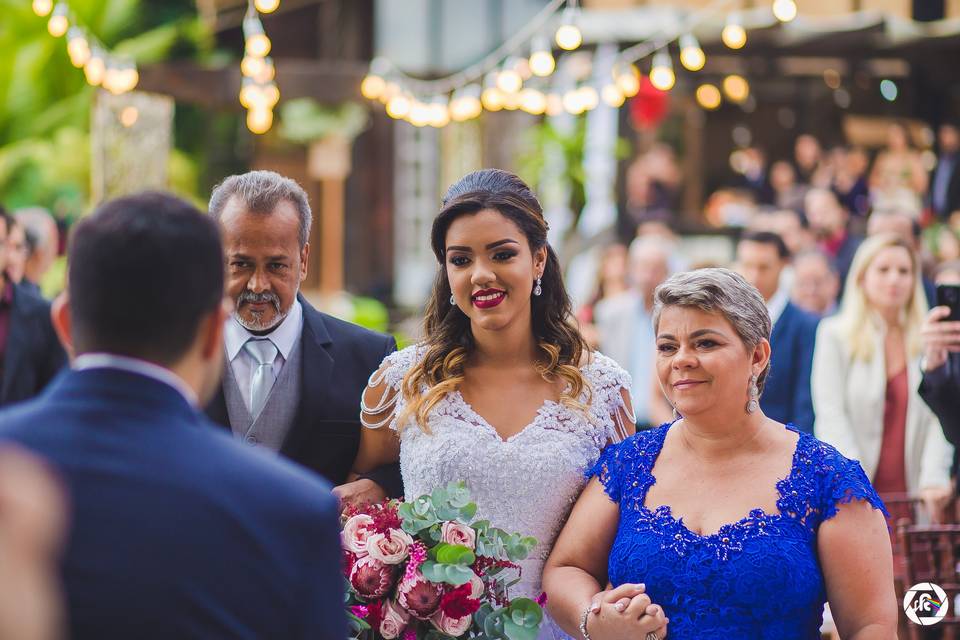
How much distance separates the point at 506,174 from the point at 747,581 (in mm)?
1333

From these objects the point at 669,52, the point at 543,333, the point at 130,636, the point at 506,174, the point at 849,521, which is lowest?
the point at 130,636

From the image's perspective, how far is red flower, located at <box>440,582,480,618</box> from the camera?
108 inches

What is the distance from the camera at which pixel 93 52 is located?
11.5 meters

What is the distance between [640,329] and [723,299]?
16.2ft

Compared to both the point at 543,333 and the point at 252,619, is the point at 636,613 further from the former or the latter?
the point at 252,619

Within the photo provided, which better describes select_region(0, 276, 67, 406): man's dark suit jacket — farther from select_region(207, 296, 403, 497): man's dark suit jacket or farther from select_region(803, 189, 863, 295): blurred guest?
select_region(803, 189, 863, 295): blurred guest

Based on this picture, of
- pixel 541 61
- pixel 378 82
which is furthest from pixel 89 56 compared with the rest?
pixel 541 61

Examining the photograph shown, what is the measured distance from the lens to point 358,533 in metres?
2.86

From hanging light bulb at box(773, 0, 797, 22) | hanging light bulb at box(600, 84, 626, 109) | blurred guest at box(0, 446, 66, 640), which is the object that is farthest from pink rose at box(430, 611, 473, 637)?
hanging light bulb at box(600, 84, 626, 109)

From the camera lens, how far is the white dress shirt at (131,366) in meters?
1.73

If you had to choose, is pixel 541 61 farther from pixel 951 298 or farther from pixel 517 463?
pixel 517 463

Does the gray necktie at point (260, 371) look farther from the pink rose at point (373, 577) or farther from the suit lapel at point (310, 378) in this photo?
the pink rose at point (373, 577)

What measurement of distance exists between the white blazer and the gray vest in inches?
129

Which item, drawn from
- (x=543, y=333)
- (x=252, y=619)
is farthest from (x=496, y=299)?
(x=252, y=619)
